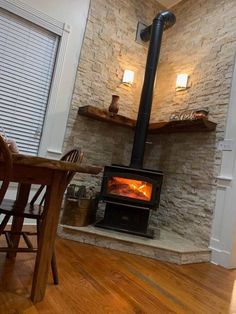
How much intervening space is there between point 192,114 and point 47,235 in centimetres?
249

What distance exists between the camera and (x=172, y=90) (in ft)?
13.0

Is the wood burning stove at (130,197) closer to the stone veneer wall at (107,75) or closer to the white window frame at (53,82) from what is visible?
the stone veneer wall at (107,75)

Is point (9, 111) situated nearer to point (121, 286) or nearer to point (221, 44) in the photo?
point (121, 286)

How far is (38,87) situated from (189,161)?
220 cm

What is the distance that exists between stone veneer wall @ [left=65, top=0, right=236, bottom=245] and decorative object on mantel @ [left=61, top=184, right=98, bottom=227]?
0.53m

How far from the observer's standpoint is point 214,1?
3572 mm

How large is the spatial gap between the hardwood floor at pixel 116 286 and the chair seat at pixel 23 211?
45 centimetres

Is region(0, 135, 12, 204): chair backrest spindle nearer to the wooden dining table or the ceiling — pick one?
the wooden dining table

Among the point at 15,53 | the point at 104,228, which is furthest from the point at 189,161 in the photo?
the point at 15,53

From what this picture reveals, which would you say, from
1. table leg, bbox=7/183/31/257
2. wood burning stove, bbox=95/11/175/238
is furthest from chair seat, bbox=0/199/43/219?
wood burning stove, bbox=95/11/175/238

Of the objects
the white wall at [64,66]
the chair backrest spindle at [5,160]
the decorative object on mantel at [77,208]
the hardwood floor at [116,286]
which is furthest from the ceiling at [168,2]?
the chair backrest spindle at [5,160]

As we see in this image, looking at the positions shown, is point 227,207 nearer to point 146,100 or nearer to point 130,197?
point 130,197

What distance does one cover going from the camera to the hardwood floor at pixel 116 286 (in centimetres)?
157

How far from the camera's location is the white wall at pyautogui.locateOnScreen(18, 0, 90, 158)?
3.37 m
